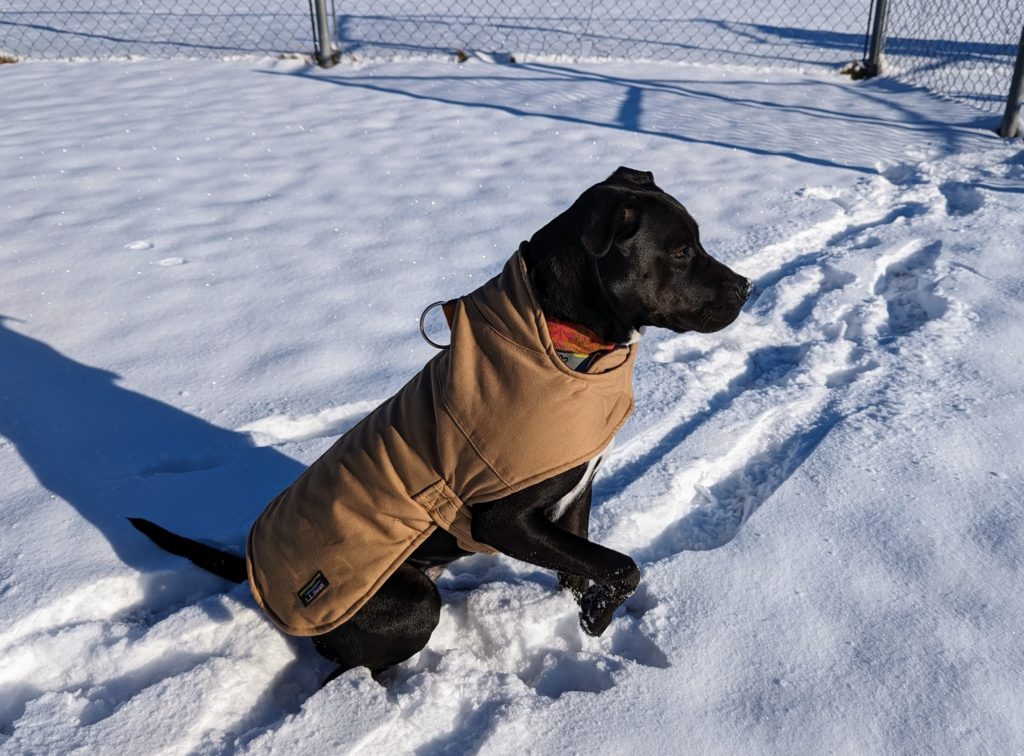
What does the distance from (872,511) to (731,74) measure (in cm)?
671

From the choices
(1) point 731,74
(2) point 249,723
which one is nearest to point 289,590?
(2) point 249,723

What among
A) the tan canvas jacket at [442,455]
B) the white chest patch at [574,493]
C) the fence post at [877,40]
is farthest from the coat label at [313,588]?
the fence post at [877,40]

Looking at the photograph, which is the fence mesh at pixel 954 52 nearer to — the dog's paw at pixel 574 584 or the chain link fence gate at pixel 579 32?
the chain link fence gate at pixel 579 32

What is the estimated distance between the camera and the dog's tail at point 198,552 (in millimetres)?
2510

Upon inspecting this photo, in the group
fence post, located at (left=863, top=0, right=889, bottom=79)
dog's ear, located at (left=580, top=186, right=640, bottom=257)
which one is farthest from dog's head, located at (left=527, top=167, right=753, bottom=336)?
fence post, located at (left=863, top=0, right=889, bottom=79)

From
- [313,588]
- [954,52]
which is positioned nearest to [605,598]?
[313,588]

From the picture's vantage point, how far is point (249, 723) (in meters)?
2.23

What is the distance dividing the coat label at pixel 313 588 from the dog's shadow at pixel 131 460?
60 centimetres

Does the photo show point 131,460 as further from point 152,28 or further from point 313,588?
point 152,28

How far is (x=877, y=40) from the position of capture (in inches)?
325

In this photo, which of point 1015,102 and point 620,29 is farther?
point 620,29

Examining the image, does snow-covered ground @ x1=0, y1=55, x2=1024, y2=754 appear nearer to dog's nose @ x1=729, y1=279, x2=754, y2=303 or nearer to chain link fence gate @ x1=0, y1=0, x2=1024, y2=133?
dog's nose @ x1=729, y1=279, x2=754, y2=303

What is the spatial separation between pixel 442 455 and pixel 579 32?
9.25m

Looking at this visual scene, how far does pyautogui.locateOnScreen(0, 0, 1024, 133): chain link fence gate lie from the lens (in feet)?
28.1
